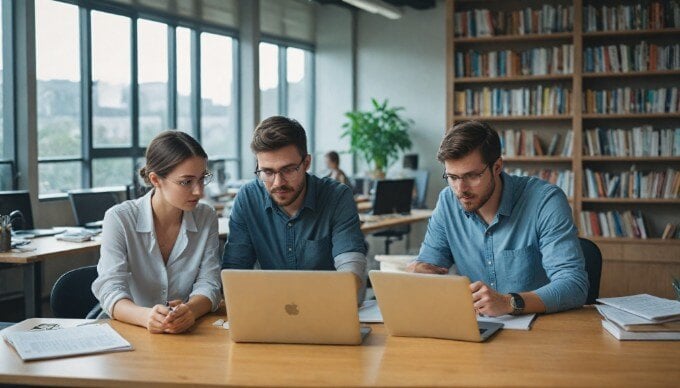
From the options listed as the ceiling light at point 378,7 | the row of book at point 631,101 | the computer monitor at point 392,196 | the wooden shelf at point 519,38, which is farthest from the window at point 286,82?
the row of book at point 631,101

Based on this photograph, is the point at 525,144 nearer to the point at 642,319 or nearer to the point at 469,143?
the point at 469,143

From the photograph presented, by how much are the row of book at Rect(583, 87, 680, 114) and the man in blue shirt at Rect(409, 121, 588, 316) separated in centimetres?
495

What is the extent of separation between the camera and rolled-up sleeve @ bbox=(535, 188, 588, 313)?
2625 mm

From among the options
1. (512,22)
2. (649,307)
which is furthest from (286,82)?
(649,307)

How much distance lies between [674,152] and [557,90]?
1.16 metres

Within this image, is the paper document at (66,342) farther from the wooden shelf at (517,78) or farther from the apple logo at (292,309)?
the wooden shelf at (517,78)

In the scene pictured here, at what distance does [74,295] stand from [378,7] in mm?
6674

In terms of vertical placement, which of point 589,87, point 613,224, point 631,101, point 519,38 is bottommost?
point 613,224

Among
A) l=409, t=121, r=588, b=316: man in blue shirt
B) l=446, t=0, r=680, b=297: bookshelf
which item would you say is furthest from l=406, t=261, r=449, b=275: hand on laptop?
l=446, t=0, r=680, b=297: bookshelf

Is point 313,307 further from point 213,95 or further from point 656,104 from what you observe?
point 213,95

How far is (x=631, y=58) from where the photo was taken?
24.5ft

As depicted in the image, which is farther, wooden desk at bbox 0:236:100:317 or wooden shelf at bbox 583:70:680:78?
wooden shelf at bbox 583:70:680:78

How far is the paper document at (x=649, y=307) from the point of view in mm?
2389

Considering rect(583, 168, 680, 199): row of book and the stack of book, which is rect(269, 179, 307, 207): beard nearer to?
the stack of book
